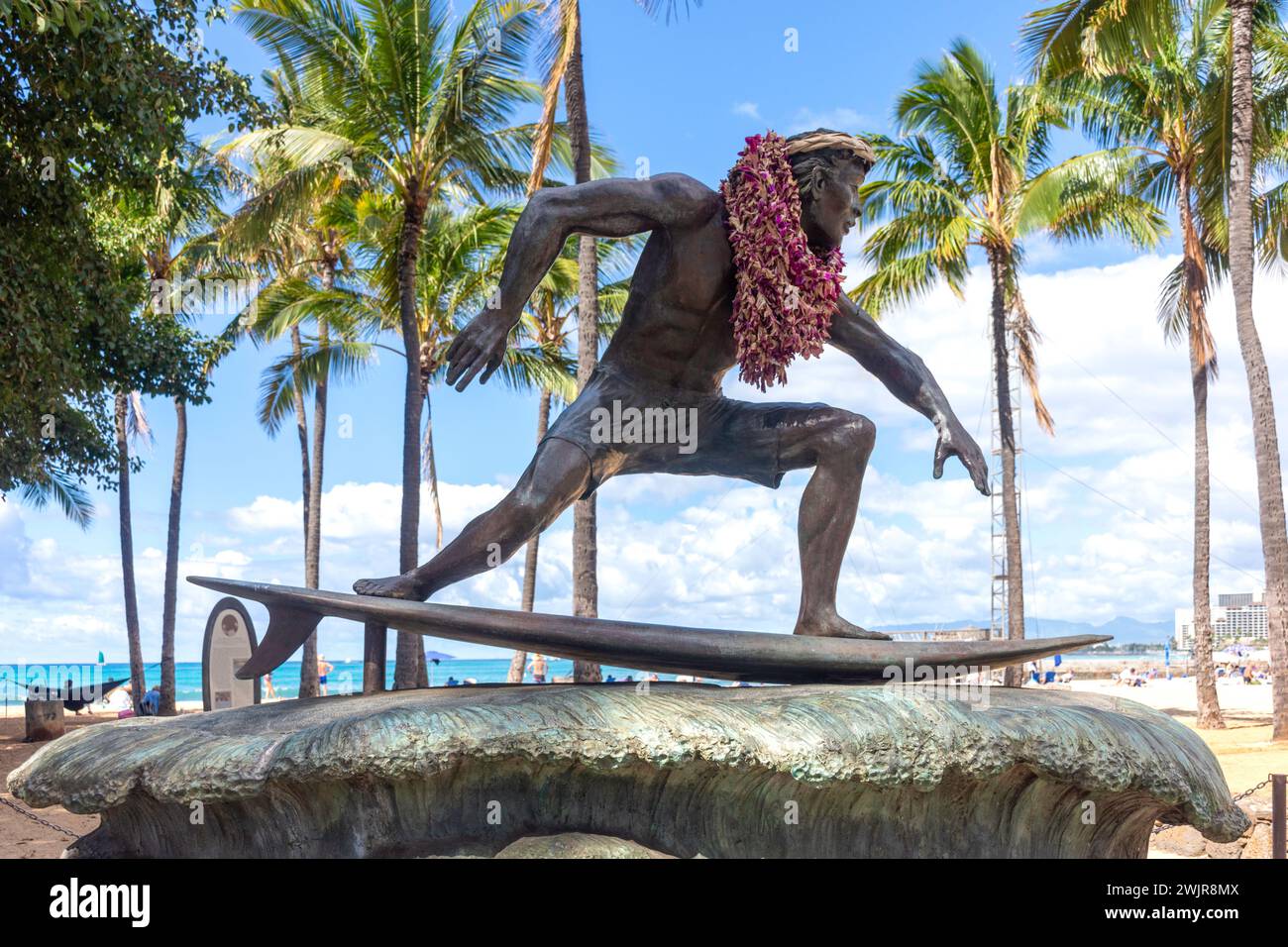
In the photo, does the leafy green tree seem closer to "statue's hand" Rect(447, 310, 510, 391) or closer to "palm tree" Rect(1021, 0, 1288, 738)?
"statue's hand" Rect(447, 310, 510, 391)

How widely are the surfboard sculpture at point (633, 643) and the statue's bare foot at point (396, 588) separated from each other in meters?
0.15

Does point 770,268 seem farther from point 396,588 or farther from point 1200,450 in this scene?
point 1200,450

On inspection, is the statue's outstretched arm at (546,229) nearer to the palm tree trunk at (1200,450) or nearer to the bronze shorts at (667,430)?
the bronze shorts at (667,430)

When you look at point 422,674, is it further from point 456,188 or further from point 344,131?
point 456,188

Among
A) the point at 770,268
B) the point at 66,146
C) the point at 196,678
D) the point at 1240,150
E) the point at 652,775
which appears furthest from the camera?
the point at 196,678

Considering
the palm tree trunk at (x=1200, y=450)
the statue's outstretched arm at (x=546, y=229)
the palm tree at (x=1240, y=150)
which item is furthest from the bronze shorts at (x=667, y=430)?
the palm tree trunk at (x=1200, y=450)

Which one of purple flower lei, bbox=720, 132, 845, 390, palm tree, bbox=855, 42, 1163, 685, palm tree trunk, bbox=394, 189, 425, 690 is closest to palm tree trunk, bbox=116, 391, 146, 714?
palm tree trunk, bbox=394, 189, 425, 690

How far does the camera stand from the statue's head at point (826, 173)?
443 centimetres

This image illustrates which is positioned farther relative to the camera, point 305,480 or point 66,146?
point 305,480

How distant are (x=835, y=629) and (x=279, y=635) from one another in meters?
2.02

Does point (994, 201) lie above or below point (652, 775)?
above

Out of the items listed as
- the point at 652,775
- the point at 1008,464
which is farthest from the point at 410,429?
the point at 652,775

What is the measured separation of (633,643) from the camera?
402 cm

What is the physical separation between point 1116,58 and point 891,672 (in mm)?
10095
